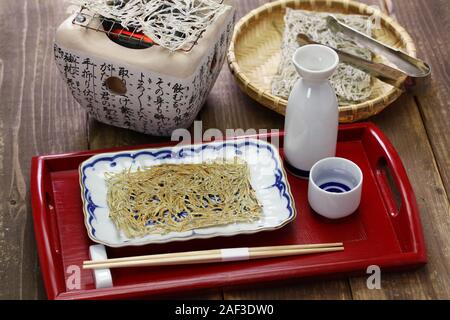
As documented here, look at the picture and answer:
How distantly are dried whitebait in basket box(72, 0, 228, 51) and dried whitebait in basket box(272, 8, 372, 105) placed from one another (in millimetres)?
277

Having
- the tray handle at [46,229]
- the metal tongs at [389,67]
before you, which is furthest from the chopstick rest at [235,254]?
the metal tongs at [389,67]

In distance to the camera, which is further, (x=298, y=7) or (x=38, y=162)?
(x=298, y=7)

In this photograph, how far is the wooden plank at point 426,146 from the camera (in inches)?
52.4

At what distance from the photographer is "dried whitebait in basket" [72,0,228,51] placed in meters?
1.42

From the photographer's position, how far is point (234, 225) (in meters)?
1.36

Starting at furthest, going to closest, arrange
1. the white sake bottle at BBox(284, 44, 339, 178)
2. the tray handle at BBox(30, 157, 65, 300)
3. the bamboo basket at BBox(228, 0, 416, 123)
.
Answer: the bamboo basket at BBox(228, 0, 416, 123)
the white sake bottle at BBox(284, 44, 339, 178)
the tray handle at BBox(30, 157, 65, 300)

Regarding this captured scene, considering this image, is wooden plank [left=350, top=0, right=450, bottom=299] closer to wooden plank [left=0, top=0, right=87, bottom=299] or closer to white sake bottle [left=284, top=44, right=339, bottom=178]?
white sake bottle [left=284, top=44, right=339, bottom=178]

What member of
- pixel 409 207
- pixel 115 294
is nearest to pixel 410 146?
pixel 409 207

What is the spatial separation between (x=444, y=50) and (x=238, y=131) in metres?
0.61

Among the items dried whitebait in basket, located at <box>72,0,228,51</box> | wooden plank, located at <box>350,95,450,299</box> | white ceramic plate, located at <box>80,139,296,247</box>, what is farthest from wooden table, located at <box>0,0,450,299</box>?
dried whitebait in basket, located at <box>72,0,228,51</box>

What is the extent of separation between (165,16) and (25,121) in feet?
1.45

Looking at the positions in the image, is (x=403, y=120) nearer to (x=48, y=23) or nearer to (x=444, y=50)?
(x=444, y=50)

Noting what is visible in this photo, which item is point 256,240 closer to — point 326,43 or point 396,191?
point 396,191

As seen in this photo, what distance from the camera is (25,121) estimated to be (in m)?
1.67
